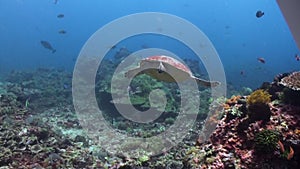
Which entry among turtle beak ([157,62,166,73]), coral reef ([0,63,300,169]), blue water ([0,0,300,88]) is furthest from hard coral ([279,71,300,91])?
blue water ([0,0,300,88])

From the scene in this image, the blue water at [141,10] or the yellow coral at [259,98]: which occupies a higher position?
the blue water at [141,10]

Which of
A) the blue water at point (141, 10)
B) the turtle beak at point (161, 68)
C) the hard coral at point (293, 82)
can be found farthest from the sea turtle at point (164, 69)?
the blue water at point (141, 10)

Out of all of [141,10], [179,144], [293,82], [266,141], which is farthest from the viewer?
[141,10]

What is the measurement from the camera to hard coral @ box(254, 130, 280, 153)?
376cm

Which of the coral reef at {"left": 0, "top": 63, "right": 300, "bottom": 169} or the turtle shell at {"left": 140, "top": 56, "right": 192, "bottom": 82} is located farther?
the turtle shell at {"left": 140, "top": 56, "right": 192, "bottom": 82}

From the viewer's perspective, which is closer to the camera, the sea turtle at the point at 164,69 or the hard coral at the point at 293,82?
the sea turtle at the point at 164,69

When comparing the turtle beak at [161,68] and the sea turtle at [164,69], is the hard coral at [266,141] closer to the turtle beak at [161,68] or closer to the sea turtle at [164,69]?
the sea turtle at [164,69]

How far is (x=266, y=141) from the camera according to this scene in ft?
12.5

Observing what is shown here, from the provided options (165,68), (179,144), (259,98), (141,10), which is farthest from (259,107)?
(141,10)

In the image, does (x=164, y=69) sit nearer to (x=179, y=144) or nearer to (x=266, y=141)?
(x=266, y=141)

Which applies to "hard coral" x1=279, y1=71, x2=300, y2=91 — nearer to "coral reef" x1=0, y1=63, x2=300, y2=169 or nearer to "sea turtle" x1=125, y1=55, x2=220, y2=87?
"coral reef" x1=0, y1=63, x2=300, y2=169

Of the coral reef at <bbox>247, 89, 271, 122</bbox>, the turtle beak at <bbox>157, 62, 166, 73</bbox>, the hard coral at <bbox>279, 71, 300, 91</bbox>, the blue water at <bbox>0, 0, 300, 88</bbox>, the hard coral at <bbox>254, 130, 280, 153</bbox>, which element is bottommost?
the hard coral at <bbox>254, 130, 280, 153</bbox>

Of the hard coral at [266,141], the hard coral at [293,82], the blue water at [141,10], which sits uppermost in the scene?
the blue water at [141,10]

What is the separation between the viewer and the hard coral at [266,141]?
376cm
